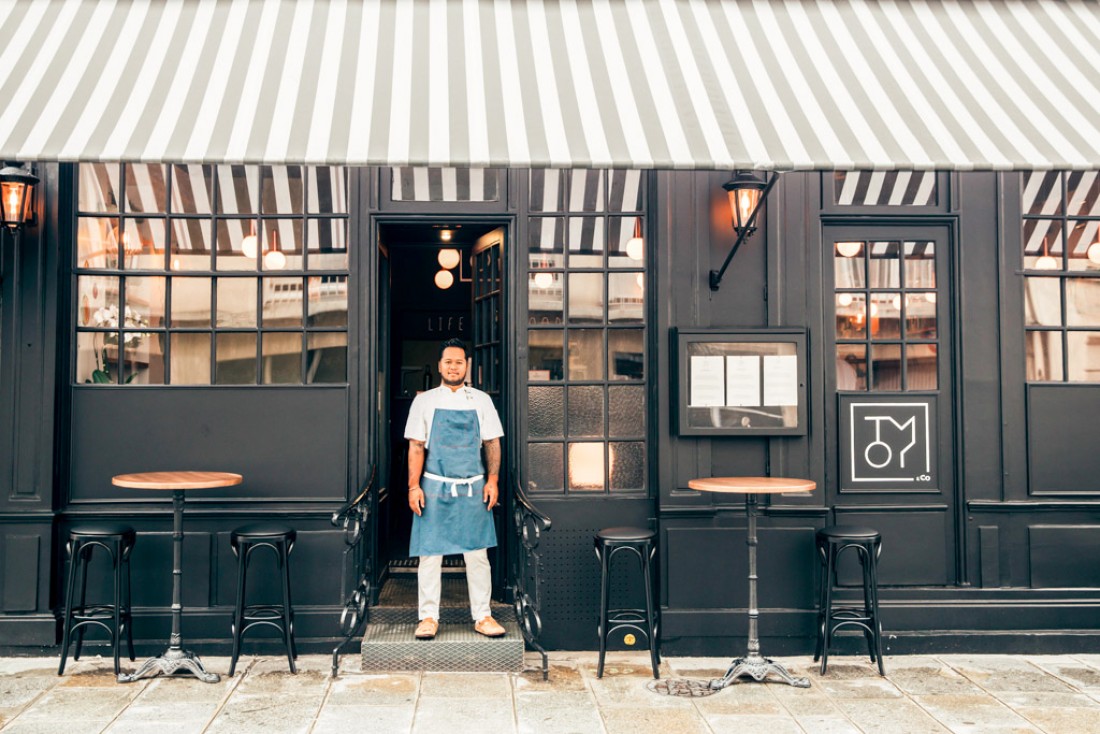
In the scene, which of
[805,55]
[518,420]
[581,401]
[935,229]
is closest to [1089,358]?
[935,229]

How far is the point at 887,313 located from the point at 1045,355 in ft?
3.64

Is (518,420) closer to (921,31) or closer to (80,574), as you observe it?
(80,574)

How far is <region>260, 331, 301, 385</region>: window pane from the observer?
605cm

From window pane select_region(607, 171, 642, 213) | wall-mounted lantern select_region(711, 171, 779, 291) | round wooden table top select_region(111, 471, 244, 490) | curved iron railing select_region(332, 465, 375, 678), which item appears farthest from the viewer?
window pane select_region(607, 171, 642, 213)

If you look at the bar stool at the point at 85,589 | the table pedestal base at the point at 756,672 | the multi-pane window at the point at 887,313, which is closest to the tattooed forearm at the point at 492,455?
the table pedestal base at the point at 756,672

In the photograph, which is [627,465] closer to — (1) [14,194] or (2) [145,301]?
(2) [145,301]

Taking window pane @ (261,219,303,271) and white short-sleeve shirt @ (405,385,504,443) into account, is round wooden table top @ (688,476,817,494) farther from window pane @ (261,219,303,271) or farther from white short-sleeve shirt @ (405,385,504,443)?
window pane @ (261,219,303,271)

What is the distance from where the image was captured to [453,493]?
5.76 meters

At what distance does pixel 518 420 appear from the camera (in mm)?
6074

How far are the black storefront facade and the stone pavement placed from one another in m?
0.38

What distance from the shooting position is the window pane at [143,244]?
19.8ft

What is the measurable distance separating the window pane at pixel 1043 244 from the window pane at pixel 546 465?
3460 mm

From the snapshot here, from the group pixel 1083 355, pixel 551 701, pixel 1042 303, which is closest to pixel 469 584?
pixel 551 701

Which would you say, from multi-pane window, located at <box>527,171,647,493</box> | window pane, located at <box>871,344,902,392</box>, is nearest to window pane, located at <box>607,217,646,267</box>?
multi-pane window, located at <box>527,171,647,493</box>
